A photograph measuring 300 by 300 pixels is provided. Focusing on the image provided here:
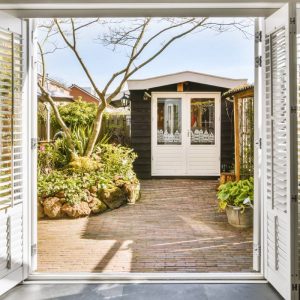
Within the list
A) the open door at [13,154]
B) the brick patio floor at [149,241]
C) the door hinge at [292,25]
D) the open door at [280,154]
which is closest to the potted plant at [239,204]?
the brick patio floor at [149,241]

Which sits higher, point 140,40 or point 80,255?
A: point 140,40

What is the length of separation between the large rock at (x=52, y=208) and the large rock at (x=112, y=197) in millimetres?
841

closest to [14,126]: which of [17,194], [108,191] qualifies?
[17,194]

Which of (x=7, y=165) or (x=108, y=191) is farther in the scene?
(x=108, y=191)

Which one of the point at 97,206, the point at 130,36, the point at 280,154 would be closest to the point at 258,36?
the point at 280,154

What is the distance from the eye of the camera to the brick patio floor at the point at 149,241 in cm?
427

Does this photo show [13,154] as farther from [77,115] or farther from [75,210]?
[77,115]

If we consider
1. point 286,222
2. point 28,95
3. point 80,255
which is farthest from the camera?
point 80,255

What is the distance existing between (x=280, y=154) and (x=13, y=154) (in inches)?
84.7

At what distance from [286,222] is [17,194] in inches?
85.6

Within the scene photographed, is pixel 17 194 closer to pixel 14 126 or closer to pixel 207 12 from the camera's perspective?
pixel 14 126

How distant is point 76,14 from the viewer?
345 centimetres

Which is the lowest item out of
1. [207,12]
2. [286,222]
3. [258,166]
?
[286,222]

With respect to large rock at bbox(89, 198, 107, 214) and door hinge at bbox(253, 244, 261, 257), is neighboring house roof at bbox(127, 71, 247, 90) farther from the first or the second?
door hinge at bbox(253, 244, 261, 257)
